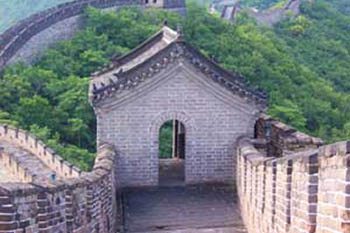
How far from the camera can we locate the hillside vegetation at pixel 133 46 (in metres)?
35.9

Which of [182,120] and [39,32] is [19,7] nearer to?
[39,32]

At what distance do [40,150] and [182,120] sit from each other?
292 centimetres

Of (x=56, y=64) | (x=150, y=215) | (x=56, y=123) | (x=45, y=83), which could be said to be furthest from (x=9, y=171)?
(x=56, y=64)

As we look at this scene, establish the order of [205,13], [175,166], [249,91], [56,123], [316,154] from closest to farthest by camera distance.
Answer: [316,154] → [249,91] → [175,166] → [56,123] → [205,13]

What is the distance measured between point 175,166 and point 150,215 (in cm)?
461

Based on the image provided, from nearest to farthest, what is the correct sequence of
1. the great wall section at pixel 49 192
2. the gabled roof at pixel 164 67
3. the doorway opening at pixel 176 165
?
the great wall section at pixel 49 192
the gabled roof at pixel 164 67
the doorway opening at pixel 176 165

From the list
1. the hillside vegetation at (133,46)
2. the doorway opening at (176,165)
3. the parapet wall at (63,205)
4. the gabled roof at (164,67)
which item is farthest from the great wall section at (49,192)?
the hillside vegetation at (133,46)

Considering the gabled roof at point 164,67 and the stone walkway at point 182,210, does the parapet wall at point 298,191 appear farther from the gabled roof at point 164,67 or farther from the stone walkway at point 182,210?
the gabled roof at point 164,67

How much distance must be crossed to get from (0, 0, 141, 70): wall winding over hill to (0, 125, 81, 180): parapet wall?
1997cm

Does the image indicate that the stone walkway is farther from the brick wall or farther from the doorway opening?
the doorway opening

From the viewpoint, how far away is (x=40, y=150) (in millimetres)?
20297

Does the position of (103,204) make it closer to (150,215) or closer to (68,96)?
(150,215)

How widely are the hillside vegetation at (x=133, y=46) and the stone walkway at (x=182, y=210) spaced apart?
355 inches

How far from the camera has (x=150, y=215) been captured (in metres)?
17.9
